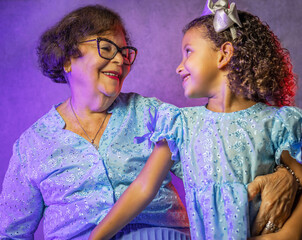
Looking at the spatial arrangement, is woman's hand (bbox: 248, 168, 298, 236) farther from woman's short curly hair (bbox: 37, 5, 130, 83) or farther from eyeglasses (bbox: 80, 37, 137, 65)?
woman's short curly hair (bbox: 37, 5, 130, 83)

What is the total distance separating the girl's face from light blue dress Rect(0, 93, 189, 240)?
44cm

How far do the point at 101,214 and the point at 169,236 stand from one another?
29cm

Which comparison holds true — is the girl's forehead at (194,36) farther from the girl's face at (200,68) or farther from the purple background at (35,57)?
the purple background at (35,57)

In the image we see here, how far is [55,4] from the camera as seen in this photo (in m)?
2.50

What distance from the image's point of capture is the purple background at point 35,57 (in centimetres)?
242

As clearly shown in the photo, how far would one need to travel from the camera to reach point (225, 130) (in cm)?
145

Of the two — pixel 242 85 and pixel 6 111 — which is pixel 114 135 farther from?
pixel 6 111

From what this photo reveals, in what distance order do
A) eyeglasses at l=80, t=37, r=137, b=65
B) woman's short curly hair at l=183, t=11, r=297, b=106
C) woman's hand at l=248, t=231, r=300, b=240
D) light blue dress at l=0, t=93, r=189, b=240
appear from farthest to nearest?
eyeglasses at l=80, t=37, r=137, b=65 < light blue dress at l=0, t=93, r=189, b=240 < woman's short curly hair at l=183, t=11, r=297, b=106 < woman's hand at l=248, t=231, r=300, b=240

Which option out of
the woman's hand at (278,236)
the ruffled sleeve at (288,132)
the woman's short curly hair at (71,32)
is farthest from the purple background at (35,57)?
the woman's hand at (278,236)

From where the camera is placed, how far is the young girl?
4.51 ft

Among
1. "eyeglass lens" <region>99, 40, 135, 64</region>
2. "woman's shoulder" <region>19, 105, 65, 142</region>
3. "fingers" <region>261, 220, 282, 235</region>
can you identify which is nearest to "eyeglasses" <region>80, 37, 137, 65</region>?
"eyeglass lens" <region>99, 40, 135, 64</region>

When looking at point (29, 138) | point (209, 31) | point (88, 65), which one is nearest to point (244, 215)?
point (209, 31)

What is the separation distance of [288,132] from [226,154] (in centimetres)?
21

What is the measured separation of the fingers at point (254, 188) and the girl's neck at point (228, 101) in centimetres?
25
